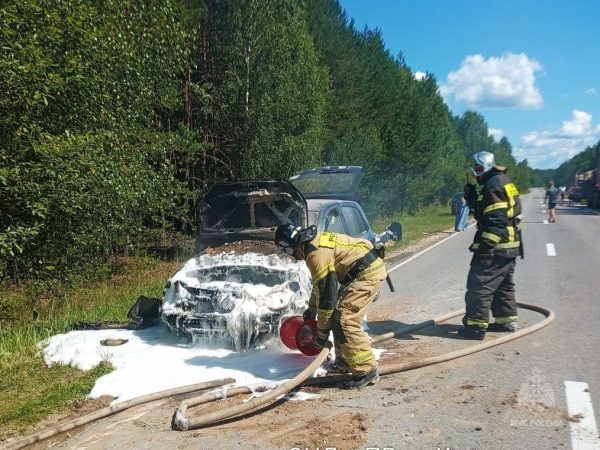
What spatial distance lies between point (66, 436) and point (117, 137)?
5633 mm

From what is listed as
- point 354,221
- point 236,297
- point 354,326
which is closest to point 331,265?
point 354,326

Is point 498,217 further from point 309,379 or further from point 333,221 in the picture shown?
point 309,379

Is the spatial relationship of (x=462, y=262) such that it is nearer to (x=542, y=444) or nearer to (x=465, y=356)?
(x=465, y=356)

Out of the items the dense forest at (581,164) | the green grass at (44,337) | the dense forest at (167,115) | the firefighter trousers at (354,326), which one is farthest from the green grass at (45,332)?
the dense forest at (581,164)

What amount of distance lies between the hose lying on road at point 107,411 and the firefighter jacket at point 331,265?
107 centimetres

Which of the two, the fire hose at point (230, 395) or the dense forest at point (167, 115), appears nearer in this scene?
the fire hose at point (230, 395)

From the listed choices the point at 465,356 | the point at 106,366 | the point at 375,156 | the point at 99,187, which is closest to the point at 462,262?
the point at 465,356

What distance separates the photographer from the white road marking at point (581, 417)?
3463 millimetres

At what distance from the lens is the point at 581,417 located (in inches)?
151

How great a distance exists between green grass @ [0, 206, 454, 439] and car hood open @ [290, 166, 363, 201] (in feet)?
11.3

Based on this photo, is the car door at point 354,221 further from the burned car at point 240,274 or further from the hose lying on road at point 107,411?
the hose lying on road at point 107,411

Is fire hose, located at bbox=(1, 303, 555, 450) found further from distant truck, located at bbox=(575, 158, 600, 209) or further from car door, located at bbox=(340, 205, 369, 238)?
distant truck, located at bbox=(575, 158, 600, 209)

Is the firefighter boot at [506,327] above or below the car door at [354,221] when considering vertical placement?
below

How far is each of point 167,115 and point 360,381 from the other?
14.1 metres
